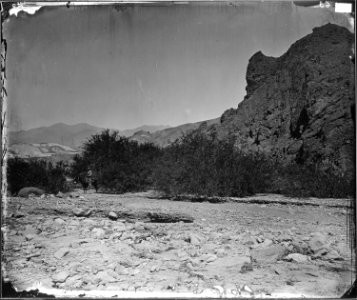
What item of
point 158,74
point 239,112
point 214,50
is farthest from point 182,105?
point 239,112

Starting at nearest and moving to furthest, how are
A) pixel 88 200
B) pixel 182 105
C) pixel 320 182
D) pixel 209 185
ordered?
pixel 182 105
pixel 88 200
pixel 209 185
pixel 320 182

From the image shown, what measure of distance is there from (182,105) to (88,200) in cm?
212

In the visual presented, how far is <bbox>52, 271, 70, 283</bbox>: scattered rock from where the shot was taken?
155 inches

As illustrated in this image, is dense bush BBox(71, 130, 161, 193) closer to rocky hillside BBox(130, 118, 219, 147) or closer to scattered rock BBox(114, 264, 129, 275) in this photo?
rocky hillside BBox(130, 118, 219, 147)

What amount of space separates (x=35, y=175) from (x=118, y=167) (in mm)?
1865

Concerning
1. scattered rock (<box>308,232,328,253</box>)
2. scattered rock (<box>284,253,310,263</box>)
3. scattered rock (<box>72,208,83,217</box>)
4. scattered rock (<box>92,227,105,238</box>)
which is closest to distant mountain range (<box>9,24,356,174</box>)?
scattered rock (<box>72,208,83,217</box>)

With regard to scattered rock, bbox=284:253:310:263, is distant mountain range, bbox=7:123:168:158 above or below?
above

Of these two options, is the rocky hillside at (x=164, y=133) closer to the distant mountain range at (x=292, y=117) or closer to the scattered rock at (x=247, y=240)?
the distant mountain range at (x=292, y=117)

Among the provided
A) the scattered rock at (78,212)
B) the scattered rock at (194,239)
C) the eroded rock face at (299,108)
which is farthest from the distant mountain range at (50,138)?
the eroded rock face at (299,108)

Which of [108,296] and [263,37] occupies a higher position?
[263,37]

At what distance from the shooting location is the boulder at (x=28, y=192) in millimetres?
4742

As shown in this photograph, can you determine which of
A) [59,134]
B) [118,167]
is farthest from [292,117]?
[59,134]

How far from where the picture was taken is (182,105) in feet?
15.9

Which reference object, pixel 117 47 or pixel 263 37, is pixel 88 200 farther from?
pixel 263 37
